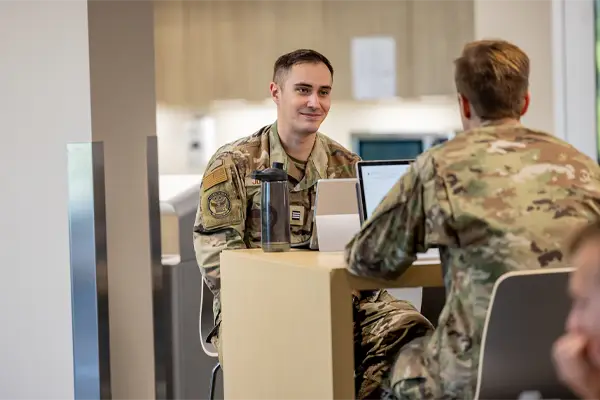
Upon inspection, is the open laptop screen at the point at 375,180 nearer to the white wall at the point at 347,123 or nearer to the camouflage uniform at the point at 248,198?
the camouflage uniform at the point at 248,198

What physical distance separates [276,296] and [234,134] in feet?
15.4

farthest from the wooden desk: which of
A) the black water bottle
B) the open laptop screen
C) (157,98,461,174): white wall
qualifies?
(157,98,461,174): white wall

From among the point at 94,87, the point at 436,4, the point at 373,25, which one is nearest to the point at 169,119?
the point at 373,25

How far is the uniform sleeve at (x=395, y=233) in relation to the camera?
1.89m

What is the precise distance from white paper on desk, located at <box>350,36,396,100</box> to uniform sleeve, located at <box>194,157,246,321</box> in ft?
12.9

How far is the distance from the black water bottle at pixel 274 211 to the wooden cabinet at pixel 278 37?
427 cm

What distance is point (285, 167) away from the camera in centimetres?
301

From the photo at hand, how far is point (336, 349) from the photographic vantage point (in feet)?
6.57

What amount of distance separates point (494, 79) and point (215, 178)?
3.84ft

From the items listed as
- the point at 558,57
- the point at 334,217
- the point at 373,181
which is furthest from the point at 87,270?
the point at 558,57

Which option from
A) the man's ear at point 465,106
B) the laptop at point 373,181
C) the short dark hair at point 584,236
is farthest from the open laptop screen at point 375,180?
the short dark hair at point 584,236

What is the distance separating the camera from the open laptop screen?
237cm

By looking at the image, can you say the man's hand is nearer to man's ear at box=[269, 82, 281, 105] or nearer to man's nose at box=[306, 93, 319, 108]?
man's nose at box=[306, 93, 319, 108]

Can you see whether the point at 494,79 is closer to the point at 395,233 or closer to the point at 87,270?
the point at 395,233
